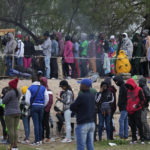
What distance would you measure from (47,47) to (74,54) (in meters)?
1.27

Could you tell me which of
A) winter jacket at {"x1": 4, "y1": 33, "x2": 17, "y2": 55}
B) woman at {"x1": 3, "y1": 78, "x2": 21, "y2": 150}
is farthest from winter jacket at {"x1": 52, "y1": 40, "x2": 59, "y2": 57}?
woman at {"x1": 3, "y1": 78, "x2": 21, "y2": 150}

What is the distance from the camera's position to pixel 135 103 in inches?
545

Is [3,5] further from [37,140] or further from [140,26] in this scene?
[37,140]

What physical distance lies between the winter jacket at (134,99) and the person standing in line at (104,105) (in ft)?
2.32

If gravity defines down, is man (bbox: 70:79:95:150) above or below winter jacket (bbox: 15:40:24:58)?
below

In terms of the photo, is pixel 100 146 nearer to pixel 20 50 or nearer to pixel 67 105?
pixel 67 105

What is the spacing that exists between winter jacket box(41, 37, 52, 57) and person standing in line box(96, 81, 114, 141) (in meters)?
6.58

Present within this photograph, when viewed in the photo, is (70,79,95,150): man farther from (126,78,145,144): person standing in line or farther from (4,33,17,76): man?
(4,33,17,76): man

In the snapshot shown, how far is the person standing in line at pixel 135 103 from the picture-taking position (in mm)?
13844

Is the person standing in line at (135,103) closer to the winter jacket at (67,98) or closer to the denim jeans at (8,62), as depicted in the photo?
the winter jacket at (67,98)

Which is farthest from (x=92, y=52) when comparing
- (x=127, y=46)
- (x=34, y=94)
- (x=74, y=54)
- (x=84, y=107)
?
(x=84, y=107)

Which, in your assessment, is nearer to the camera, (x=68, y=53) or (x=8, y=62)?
(x=8, y=62)

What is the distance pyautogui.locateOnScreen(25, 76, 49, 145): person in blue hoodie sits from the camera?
1392 centimetres

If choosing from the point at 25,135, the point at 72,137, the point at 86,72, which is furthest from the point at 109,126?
the point at 86,72
